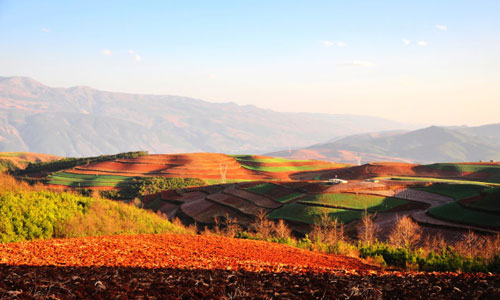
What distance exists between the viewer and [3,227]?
22641 millimetres

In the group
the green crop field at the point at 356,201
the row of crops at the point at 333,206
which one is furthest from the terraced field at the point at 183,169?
the green crop field at the point at 356,201

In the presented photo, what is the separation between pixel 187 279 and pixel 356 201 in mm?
57689

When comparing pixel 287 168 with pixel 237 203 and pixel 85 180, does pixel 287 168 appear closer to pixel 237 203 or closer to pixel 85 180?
pixel 85 180

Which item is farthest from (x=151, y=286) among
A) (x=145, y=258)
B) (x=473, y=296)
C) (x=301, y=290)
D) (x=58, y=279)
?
(x=473, y=296)

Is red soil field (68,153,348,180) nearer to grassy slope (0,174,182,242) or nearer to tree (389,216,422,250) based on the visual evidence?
tree (389,216,422,250)

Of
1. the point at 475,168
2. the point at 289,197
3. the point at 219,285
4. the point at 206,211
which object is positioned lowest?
the point at 206,211

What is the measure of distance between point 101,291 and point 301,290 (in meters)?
5.16

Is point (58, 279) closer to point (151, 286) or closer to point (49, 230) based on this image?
point (151, 286)

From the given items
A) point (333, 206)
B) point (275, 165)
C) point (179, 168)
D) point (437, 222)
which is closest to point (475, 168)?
point (333, 206)

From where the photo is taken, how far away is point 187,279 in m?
11.1

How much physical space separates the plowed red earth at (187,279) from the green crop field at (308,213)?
41310 mm

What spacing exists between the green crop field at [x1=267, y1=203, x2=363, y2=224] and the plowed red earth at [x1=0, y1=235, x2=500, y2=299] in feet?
136

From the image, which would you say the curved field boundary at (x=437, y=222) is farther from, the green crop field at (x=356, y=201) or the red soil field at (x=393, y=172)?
the red soil field at (x=393, y=172)

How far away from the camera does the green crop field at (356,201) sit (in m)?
61.5
